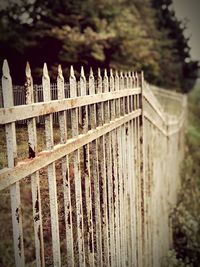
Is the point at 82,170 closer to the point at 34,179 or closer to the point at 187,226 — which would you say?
the point at 34,179

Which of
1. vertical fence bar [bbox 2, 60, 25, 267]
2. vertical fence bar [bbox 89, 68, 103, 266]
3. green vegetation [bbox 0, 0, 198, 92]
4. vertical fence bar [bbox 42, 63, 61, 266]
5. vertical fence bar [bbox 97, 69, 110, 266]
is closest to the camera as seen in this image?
vertical fence bar [bbox 2, 60, 25, 267]

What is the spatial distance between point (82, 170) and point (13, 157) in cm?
83

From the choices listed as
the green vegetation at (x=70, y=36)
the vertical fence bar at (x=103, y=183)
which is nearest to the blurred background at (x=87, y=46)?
the green vegetation at (x=70, y=36)

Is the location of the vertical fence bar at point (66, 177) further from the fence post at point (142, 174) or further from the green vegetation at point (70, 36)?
the green vegetation at point (70, 36)

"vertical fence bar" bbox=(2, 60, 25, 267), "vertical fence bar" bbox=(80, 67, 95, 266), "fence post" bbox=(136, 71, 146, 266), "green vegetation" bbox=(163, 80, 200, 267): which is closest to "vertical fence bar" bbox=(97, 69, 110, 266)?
"vertical fence bar" bbox=(80, 67, 95, 266)

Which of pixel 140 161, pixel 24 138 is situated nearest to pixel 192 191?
pixel 140 161

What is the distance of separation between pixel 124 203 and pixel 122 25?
8.27m

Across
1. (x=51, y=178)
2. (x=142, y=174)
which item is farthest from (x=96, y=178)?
(x=142, y=174)

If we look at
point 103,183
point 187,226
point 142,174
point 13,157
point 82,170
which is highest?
point 13,157

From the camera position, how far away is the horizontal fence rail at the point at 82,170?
1.33 meters

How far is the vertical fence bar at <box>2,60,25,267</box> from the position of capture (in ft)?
3.93

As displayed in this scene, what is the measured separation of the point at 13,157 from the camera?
123 centimetres

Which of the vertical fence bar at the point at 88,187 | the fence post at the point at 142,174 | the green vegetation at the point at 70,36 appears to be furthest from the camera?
the green vegetation at the point at 70,36

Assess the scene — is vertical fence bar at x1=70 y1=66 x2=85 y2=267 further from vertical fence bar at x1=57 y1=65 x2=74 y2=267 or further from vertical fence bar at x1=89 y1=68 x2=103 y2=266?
vertical fence bar at x1=89 y1=68 x2=103 y2=266
